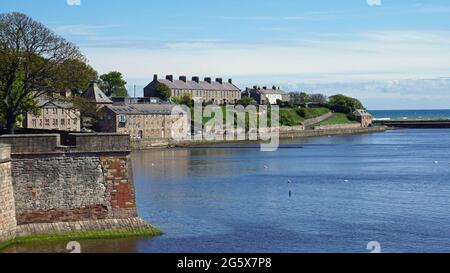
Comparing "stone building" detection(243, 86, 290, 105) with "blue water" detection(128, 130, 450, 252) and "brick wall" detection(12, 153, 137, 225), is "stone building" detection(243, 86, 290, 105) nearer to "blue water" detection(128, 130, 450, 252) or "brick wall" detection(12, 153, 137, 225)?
"blue water" detection(128, 130, 450, 252)

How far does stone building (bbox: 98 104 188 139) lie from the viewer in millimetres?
82188

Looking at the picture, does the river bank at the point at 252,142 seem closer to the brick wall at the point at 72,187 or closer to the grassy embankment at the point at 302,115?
the grassy embankment at the point at 302,115

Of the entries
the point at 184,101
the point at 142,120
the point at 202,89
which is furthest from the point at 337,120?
the point at 142,120

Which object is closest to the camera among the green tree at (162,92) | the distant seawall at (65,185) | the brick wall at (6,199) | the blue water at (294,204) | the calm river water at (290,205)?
the brick wall at (6,199)

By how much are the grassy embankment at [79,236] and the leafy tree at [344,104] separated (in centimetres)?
12009

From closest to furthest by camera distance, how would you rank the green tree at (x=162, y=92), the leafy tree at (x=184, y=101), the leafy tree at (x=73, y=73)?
the leafy tree at (x=73, y=73), the leafy tree at (x=184, y=101), the green tree at (x=162, y=92)

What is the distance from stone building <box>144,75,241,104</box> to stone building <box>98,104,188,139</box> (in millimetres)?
21211

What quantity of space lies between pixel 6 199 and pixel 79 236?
2.65 metres

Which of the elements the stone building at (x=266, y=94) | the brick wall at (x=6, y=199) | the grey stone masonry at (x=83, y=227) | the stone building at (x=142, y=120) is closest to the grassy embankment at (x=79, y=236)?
the grey stone masonry at (x=83, y=227)

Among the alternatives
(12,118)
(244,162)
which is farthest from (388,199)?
(244,162)

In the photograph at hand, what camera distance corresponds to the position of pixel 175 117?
302 feet

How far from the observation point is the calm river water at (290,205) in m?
25.6
